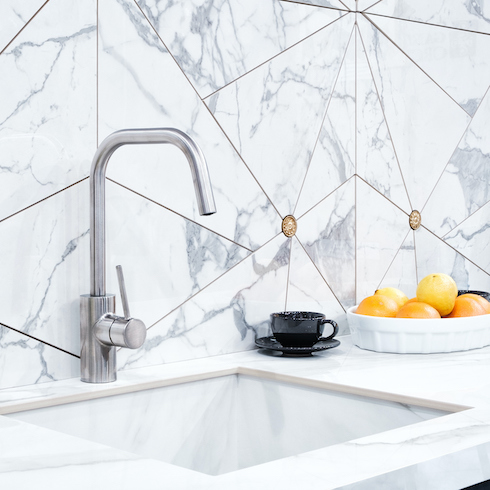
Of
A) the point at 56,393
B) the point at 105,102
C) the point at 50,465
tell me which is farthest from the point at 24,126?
the point at 50,465

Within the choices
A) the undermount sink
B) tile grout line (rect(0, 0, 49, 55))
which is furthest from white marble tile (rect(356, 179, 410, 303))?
tile grout line (rect(0, 0, 49, 55))

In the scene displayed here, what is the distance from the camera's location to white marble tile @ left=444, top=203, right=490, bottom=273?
184 centimetres

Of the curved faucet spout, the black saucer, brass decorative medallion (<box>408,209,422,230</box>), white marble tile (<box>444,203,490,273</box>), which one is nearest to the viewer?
the curved faucet spout

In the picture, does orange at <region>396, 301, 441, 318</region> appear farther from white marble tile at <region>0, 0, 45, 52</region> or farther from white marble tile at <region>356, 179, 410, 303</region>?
white marble tile at <region>0, 0, 45, 52</region>

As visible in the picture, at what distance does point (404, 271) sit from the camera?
1.69 m

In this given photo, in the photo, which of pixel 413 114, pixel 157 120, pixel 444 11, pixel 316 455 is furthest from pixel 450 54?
pixel 316 455

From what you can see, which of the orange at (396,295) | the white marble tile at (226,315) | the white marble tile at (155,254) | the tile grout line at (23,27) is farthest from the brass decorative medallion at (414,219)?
the tile grout line at (23,27)

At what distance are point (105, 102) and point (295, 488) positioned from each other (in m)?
0.72

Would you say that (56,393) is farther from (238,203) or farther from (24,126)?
(238,203)

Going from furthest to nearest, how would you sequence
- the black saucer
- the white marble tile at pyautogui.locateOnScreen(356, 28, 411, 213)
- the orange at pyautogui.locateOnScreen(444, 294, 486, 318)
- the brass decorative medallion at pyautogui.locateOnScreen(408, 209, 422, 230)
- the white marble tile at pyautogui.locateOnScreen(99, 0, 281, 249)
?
1. the brass decorative medallion at pyautogui.locateOnScreen(408, 209, 422, 230)
2. the white marble tile at pyautogui.locateOnScreen(356, 28, 411, 213)
3. the orange at pyautogui.locateOnScreen(444, 294, 486, 318)
4. the black saucer
5. the white marble tile at pyautogui.locateOnScreen(99, 0, 281, 249)

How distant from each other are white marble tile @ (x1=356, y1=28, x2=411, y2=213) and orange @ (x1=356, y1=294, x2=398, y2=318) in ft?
1.05

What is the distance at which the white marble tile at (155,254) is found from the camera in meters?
1.17

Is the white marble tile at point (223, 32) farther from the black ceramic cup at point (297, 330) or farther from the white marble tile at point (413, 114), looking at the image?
the black ceramic cup at point (297, 330)

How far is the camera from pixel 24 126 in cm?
106
